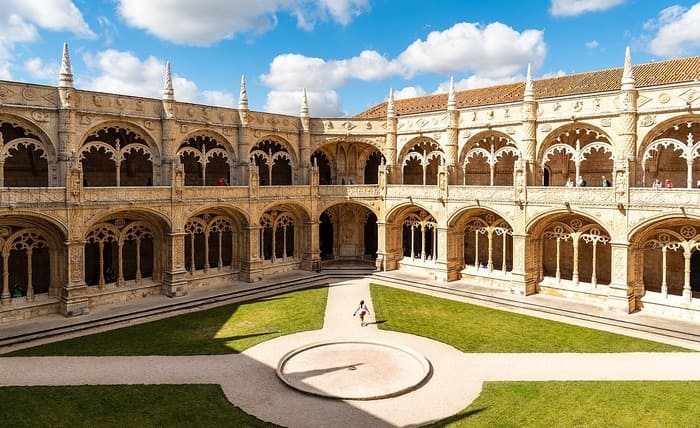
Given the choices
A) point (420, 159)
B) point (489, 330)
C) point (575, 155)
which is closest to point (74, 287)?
point (489, 330)

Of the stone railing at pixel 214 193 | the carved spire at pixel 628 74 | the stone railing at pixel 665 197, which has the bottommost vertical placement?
the stone railing at pixel 665 197

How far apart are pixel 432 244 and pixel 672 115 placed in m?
18.2

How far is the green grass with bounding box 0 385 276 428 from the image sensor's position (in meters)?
14.4

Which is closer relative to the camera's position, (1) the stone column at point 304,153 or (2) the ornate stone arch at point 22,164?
(2) the ornate stone arch at point 22,164

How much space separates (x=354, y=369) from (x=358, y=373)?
389mm

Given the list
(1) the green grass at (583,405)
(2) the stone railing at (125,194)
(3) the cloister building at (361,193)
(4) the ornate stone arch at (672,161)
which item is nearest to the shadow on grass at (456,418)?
(1) the green grass at (583,405)

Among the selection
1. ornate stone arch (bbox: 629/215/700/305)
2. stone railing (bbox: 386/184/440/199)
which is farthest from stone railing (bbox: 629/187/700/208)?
stone railing (bbox: 386/184/440/199)

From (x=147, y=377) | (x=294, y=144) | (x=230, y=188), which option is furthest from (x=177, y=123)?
(x=147, y=377)

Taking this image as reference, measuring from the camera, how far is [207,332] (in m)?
23.2

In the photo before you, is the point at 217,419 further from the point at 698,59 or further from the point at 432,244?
the point at 698,59

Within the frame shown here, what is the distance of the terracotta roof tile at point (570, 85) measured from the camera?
29.5 metres

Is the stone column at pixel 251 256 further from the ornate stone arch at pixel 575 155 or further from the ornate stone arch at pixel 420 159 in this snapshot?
the ornate stone arch at pixel 575 155

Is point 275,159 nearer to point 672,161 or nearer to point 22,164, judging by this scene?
point 22,164

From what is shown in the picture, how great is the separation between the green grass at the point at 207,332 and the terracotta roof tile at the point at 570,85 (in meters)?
18.5
